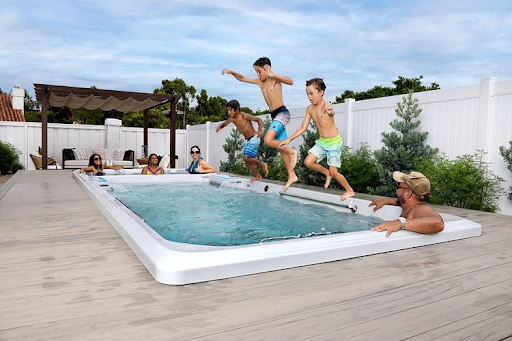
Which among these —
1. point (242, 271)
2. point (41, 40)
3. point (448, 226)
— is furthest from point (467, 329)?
point (41, 40)

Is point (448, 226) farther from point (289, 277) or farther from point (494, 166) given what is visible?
point (494, 166)

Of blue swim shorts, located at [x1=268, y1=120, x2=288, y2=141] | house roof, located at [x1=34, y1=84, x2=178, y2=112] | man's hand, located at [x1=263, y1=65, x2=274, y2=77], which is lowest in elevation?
blue swim shorts, located at [x1=268, y1=120, x2=288, y2=141]

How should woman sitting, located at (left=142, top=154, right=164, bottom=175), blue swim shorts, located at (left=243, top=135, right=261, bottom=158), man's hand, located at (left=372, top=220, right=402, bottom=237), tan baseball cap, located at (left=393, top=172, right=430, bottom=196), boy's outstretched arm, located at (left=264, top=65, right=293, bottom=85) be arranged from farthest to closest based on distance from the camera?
woman sitting, located at (left=142, top=154, right=164, bottom=175), blue swim shorts, located at (left=243, top=135, right=261, bottom=158), boy's outstretched arm, located at (left=264, top=65, right=293, bottom=85), tan baseball cap, located at (left=393, top=172, right=430, bottom=196), man's hand, located at (left=372, top=220, right=402, bottom=237)

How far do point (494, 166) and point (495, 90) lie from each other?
1.05 metres

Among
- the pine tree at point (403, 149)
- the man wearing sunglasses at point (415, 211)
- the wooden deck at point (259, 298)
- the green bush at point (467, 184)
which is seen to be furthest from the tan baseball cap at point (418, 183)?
the pine tree at point (403, 149)

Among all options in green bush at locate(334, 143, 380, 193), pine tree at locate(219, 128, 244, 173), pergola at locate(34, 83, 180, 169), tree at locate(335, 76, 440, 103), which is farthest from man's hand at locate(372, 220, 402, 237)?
tree at locate(335, 76, 440, 103)

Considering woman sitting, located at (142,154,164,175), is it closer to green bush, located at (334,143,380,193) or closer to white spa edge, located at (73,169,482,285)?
green bush, located at (334,143,380,193)

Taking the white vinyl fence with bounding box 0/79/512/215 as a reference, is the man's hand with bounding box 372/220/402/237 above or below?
below

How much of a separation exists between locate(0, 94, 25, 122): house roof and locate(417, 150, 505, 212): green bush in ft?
63.9

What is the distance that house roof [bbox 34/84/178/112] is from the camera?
33.0 feet

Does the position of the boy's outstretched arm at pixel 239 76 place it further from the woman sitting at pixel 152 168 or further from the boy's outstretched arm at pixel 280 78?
the woman sitting at pixel 152 168

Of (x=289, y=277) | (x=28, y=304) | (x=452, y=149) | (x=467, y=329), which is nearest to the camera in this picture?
(x=467, y=329)

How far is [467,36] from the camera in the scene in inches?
355

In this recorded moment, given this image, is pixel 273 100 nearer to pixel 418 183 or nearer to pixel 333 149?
pixel 333 149
